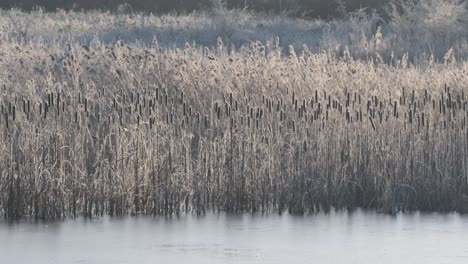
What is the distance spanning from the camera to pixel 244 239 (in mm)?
9141

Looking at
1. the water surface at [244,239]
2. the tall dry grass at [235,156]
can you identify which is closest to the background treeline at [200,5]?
the tall dry grass at [235,156]

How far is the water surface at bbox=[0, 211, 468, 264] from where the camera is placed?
8430 mm

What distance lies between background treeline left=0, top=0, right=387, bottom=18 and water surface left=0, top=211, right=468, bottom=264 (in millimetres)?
29333

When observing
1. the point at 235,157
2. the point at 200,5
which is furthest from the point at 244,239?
the point at 200,5

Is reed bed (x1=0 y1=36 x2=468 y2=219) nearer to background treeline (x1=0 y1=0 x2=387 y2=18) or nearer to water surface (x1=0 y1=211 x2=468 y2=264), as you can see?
water surface (x1=0 y1=211 x2=468 y2=264)

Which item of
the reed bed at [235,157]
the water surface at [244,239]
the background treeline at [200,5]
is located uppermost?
the background treeline at [200,5]

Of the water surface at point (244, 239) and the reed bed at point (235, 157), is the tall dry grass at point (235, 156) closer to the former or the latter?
the reed bed at point (235, 157)

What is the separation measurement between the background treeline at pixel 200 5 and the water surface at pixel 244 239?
96.2 feet

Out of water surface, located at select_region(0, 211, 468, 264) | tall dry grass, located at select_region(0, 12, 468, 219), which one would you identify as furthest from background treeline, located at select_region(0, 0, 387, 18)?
water surface, located at select_region(0, 211, 468, 264)

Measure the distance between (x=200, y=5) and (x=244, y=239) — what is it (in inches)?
1282

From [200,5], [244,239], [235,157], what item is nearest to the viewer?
[244,239]

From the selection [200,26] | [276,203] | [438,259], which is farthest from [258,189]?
[200,26]

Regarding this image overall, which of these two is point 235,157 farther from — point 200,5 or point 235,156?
point 200,5

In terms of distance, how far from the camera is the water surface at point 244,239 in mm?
8430
